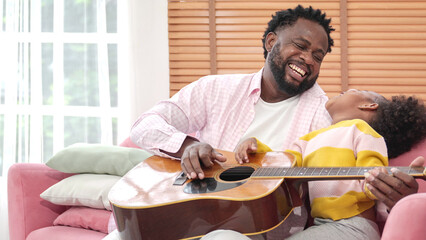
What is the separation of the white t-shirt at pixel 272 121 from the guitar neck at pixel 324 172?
50 cm

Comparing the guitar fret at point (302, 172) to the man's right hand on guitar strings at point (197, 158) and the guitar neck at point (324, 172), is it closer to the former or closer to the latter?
the guitar neck at point (324, 172)

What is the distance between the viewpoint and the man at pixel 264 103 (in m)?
2.25

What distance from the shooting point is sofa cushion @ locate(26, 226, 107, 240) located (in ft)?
8.11

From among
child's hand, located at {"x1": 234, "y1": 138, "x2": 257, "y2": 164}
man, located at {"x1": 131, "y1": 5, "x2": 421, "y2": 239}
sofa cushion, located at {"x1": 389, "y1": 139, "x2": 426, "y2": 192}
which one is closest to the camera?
child's hand, located at {"x1": 234, "y1": 138, "x2": 257, "y2": 164}

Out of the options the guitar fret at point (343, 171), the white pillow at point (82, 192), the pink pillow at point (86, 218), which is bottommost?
the pink pillow at point (86, 218)

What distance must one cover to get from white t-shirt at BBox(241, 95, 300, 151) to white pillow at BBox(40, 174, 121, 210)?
75 cm

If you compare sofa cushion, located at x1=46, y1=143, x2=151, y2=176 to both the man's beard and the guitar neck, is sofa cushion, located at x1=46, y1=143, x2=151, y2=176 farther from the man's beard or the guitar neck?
the guitar neck

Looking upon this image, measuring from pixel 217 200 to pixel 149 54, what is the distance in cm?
258

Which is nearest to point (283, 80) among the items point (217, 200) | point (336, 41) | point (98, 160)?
point (217, 200)

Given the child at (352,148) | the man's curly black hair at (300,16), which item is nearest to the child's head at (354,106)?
the child at (352,148)

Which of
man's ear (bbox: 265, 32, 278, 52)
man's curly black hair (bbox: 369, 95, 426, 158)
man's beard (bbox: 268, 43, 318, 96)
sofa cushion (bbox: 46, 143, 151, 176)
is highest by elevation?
man's ear (bbox: 265, 32, 278, 52)

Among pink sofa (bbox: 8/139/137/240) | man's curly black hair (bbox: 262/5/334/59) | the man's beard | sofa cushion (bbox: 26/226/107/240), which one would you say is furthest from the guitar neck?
pink sofa (bbox: 8/139/137/240)

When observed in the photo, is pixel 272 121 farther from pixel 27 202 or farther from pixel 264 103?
pixel 27 202

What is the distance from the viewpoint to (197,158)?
6.17 ft
